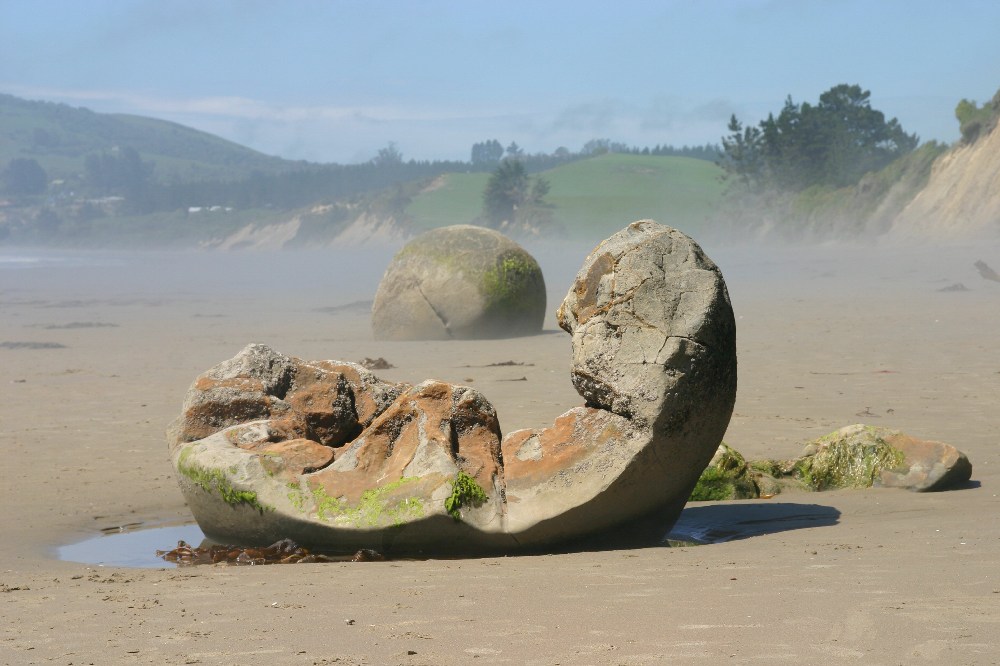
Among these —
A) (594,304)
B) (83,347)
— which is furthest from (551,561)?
(83,347)

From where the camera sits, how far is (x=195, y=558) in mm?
7238

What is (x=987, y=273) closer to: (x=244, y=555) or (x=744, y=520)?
(x=744, y=520)

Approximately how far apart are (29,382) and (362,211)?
294ft

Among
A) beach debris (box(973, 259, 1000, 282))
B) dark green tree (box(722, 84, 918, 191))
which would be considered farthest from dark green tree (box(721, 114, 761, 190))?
beach debris (box(973, 259, 1000, 282))

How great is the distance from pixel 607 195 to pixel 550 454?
104357 millimetres

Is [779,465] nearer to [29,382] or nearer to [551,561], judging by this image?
[551,561]

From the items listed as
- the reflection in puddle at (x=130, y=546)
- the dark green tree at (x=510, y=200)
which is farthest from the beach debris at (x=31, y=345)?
the dark green tree at (x=510, y=200)

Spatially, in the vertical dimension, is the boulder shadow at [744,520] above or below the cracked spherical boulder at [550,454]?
below

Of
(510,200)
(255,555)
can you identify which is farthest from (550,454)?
(510,200)

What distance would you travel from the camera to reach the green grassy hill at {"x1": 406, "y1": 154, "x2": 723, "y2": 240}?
95.1 metres

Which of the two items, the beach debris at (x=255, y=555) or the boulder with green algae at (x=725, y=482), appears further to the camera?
the boulder with green algae at (x=725, y=482)

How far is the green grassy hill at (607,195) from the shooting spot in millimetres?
95062

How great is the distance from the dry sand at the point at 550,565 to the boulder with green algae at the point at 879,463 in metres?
0.20

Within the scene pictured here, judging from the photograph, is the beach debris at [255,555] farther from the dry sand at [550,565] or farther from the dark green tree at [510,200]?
the dark green tree at [510,200]
